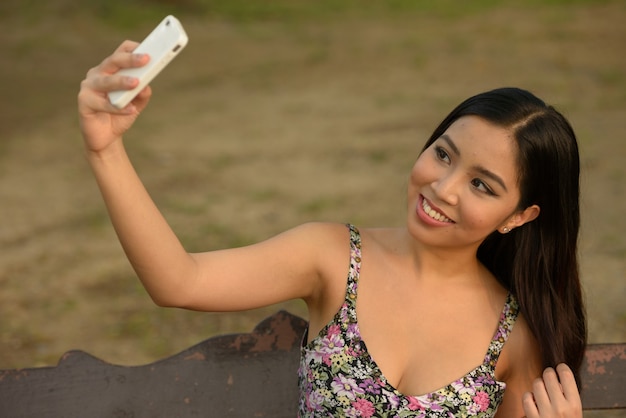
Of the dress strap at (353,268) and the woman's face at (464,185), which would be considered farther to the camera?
the dress strap at (353,268)

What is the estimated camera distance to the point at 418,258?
2805mm

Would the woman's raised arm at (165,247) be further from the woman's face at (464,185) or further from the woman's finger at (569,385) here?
the woman's finger at (569,385)

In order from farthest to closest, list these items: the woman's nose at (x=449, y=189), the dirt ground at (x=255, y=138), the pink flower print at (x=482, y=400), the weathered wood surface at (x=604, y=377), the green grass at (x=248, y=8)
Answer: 1. the green grass at (x=248, y=8)
2. the dirt ground at (x=255, y=138)
3. the weathered wood surface at (x=604, y=377)
4. the pink flower print at (x=482, y=400)
5. the woman's nose at (x=449, y=189)

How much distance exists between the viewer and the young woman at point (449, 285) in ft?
8.41

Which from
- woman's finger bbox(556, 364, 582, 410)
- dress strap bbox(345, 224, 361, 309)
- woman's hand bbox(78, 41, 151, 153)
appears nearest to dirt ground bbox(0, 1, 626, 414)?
dress strap bbox(345, 224, 361, 309)

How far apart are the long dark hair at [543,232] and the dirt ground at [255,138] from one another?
2890 mm

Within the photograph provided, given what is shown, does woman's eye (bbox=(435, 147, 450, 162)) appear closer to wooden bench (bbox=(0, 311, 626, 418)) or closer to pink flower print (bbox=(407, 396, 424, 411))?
pink flower print (bbox=(407, 396, 424, 411))

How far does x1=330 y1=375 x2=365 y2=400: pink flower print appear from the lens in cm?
257

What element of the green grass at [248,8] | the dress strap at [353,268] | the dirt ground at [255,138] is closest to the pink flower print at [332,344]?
the dress strap at [353,268]

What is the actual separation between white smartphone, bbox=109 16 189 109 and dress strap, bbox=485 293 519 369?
135 cm

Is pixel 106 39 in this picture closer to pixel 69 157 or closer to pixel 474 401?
pixel 69 157

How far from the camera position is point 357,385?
258cm

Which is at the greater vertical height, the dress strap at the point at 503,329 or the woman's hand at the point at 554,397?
the dress strap at the point at 503,329

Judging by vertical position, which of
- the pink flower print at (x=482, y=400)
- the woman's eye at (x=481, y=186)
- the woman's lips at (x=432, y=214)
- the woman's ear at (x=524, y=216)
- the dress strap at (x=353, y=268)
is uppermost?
the woman's eye at (x=481, y=186)
